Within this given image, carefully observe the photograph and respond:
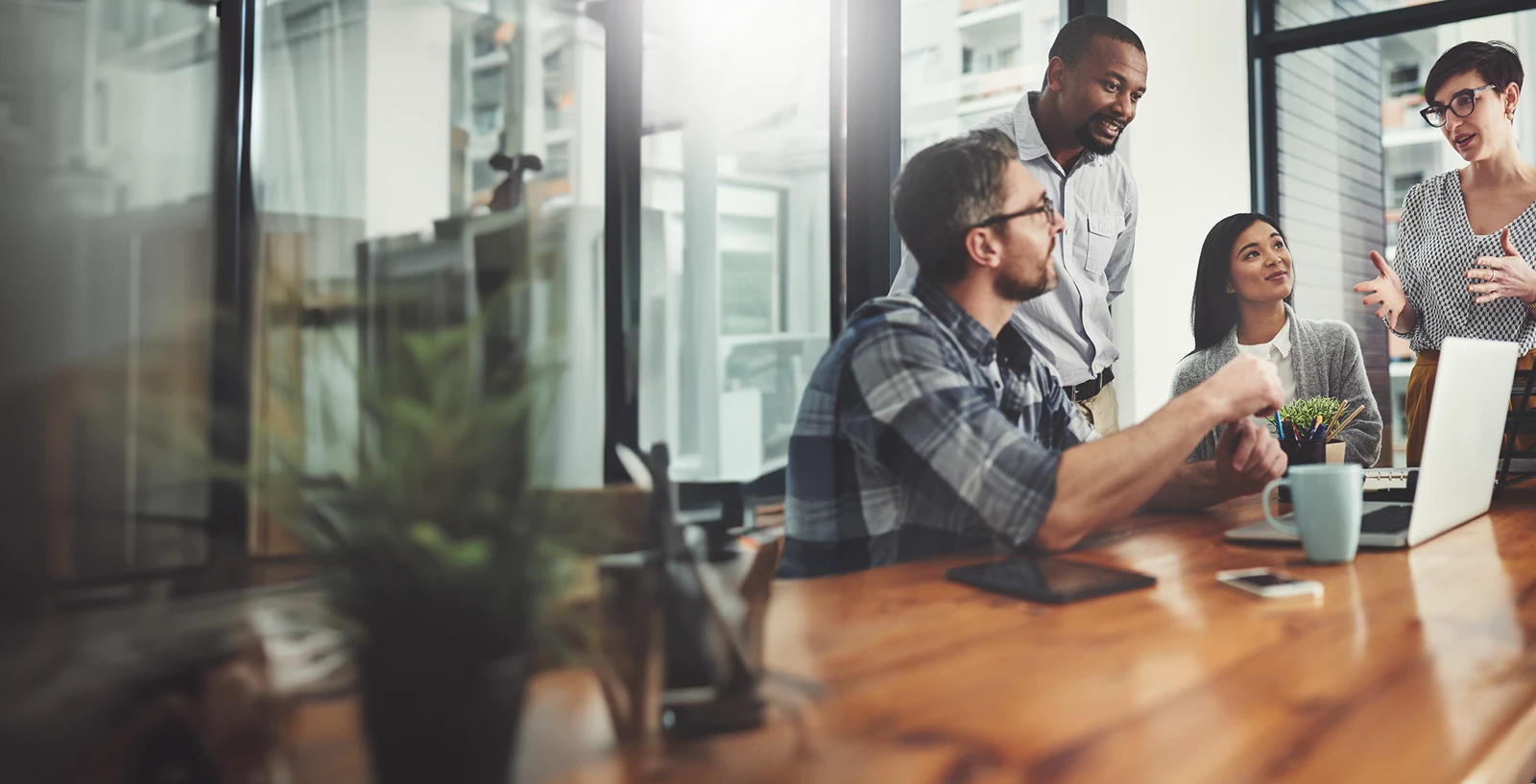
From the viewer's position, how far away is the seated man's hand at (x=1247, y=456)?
1.48m

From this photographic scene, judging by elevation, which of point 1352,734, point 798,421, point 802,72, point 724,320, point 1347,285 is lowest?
point 1352,734

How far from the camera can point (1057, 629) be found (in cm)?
84

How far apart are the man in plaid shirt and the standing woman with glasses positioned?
1.31 meters

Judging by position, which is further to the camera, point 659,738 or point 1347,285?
point 1347,285

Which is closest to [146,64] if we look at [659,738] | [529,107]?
[529,107]

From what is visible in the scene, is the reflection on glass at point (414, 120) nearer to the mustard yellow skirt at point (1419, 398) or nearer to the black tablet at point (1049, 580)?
the black tablet at point (1049, 580)

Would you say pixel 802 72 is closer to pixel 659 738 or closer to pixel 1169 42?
pixel 1169 42

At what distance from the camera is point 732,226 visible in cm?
242

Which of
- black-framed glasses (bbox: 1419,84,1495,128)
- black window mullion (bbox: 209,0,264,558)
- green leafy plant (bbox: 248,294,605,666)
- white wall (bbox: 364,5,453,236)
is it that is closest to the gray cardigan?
black-framed glasses (bbox: 1419,84,1495,128)

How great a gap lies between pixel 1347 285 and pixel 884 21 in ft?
8.71

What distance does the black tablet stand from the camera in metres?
0.95

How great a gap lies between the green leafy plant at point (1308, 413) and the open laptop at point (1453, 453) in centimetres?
22

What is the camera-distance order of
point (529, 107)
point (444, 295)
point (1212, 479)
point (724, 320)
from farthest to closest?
1. point (724, 320)
2. point (529, 107)
3. point (1212, 479)
4. point (444, 295)

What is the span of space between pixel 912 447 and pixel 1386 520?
643 millimetres
